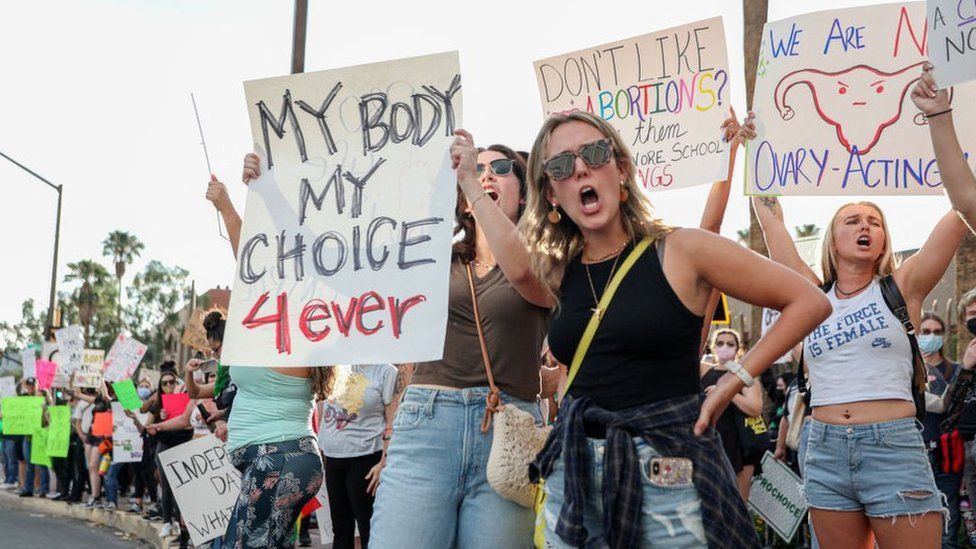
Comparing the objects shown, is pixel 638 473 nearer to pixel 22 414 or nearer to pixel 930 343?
pixel 930 343

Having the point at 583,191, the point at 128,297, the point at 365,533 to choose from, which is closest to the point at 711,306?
the point at 583,191

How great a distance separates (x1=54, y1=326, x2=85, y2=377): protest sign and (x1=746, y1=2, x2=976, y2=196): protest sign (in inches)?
532

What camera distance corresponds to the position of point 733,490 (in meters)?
2.74

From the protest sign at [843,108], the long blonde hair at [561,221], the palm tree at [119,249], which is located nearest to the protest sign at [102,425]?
the protest sign at [843,108]

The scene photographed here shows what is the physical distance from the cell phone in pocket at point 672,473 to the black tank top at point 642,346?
0.52 feet

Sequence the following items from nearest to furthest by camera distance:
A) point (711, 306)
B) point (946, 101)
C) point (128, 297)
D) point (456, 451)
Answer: point (711, 306), point (456, 451), point (946, 101), point (128, 297)

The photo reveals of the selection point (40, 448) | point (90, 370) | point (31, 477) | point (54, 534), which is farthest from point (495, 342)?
point (31, 477)

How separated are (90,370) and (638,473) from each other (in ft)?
49.9

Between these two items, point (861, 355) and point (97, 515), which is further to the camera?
point (97, 515)

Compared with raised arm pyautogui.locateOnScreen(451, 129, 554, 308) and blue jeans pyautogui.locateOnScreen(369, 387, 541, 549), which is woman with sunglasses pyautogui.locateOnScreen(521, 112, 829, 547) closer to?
raised arm pyautogui.locateOnScreen(451, 129, 554, 308)

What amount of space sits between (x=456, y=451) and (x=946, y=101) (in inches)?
78.1

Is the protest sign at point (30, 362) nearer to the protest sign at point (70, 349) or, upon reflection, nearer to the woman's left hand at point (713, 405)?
the protest sign at point (70, 349)

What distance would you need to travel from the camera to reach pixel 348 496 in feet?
22.9

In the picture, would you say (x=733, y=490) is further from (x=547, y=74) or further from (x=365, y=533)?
(x=365, y=533)
